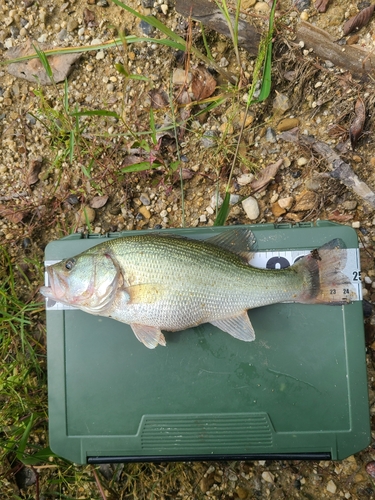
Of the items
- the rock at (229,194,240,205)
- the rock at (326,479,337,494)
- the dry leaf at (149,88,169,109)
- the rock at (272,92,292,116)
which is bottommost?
the rock at (326,479,337,494)

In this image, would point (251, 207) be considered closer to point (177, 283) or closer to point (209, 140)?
point (209, 140)

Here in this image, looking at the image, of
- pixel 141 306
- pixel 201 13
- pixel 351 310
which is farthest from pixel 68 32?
pixel 351 310

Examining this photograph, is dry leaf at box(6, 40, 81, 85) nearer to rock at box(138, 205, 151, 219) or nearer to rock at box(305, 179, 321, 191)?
rock at box(138, 205, 151, 219)

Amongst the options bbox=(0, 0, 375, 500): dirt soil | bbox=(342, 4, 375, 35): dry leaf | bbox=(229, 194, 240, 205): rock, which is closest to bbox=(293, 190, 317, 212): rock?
bbox=(0, 0, 375, 500): dirt soil

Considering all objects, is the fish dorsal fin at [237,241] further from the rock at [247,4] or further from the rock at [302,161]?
the rock at [247,4]

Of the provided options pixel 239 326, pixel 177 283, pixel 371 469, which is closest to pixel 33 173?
pixel 177 283

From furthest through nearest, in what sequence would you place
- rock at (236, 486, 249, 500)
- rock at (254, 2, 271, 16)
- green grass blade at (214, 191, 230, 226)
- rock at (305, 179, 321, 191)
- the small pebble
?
1. the small pebble
2. rock at (254, 2, 271, 16)
3. rock at (305, 179, 321, 191)
4. rock at (236, 486, 249, 500)
5. green grass blade at (214, 191, 230, 226)

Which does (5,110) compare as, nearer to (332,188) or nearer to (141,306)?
(141,306)
